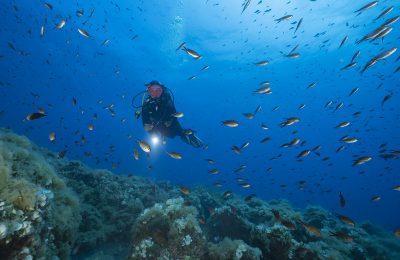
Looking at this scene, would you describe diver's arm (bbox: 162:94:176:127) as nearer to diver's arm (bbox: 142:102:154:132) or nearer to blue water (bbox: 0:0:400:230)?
diver's arm (bbox: 142:102:154:132)

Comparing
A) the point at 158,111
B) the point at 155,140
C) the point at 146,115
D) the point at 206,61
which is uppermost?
the point at 206,61

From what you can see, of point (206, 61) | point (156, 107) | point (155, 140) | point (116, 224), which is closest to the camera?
point (116, 224)

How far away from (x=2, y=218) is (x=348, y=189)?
18326 centimetres

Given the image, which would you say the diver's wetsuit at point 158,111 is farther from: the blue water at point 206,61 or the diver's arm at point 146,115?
the blue water at point 206,61

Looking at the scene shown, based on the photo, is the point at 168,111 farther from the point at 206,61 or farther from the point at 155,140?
the point at 206,61

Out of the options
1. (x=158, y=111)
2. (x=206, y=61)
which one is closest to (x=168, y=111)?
(x=158, y=111)

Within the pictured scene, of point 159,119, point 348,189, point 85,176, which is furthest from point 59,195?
point 348,189

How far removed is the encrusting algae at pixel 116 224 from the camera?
132 inches

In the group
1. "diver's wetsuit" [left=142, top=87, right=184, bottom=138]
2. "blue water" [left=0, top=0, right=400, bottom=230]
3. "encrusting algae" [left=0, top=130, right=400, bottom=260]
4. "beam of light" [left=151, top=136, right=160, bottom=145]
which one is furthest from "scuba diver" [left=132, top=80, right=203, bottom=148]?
"blue water" [left=0, top=0, right=400, bottom=230]

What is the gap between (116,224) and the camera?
7.21m

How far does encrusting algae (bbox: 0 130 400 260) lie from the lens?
3.35 metres

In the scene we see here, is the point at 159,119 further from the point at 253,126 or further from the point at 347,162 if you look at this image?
the point at 347,162

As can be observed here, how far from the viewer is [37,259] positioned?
332cm

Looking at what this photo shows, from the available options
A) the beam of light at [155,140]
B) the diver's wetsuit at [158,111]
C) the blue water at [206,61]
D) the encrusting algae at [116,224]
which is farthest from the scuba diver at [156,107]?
the blue water at [206,61]
